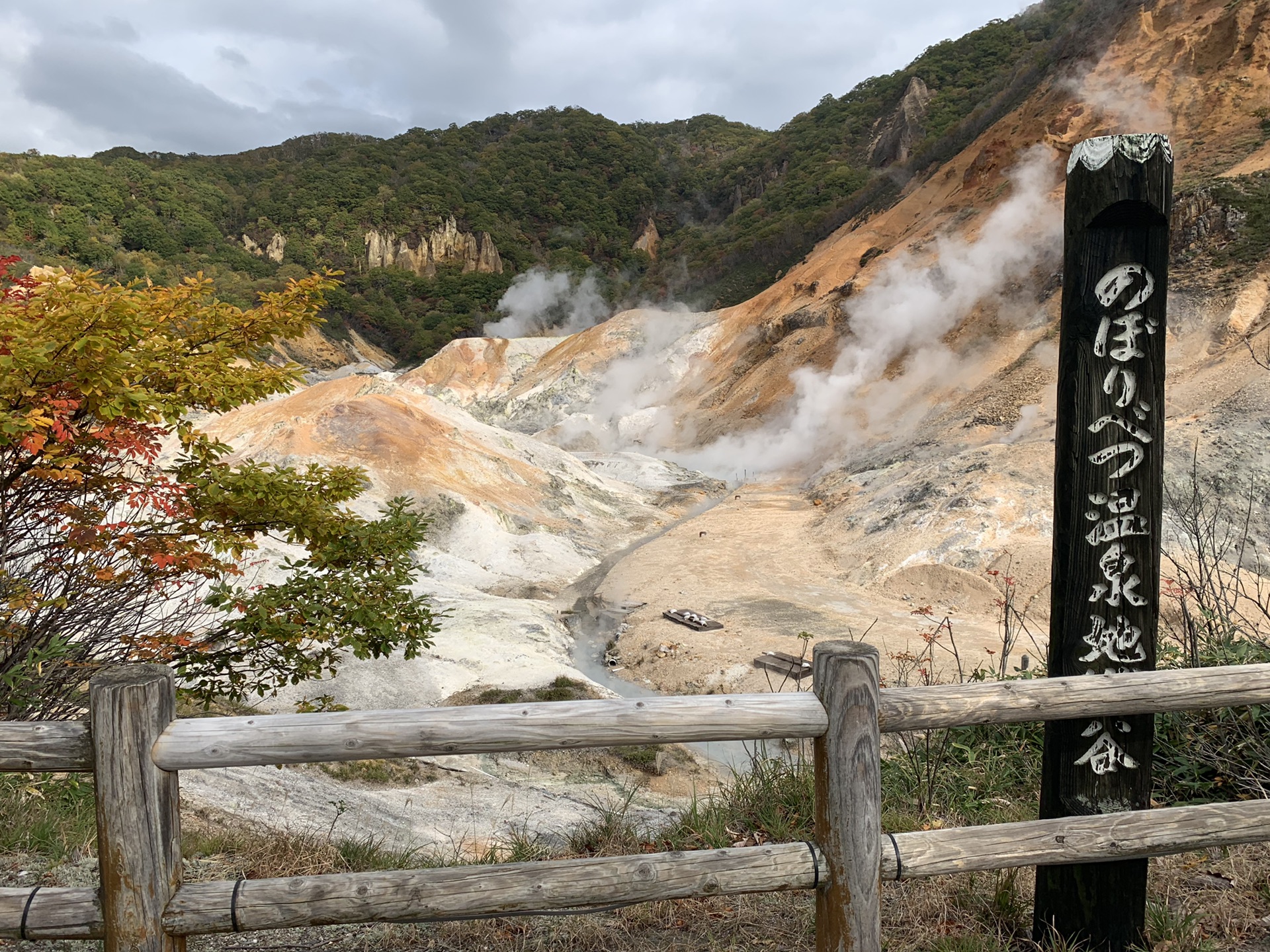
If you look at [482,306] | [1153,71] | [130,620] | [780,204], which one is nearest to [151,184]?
[482,306]

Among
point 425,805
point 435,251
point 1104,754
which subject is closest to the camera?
point 1104,754

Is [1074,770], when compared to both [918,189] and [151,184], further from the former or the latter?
[151,184]

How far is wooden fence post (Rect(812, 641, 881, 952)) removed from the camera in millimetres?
2432

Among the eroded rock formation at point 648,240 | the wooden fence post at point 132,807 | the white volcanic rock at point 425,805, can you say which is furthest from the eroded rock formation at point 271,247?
the wooden fence post at point 132,807

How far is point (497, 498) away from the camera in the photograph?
2283 cm

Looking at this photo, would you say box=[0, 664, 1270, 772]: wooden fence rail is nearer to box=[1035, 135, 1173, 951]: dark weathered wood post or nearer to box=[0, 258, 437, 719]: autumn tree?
box=[1035, 135, 1173, 951]: dark weathered wood post

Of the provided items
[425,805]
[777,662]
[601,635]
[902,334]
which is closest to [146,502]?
[425,805]

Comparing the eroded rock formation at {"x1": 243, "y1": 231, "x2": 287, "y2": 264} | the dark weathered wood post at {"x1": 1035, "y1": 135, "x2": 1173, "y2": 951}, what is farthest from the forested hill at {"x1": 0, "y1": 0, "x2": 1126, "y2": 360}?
the dark weathered wood post at {"x1": 1035, "y1": 135, "x2": 1173, "y2": 951}

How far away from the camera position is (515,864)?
2.48 m

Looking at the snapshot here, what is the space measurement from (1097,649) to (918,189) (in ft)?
131

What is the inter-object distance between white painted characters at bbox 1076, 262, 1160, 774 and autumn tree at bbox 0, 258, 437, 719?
3.34 meters

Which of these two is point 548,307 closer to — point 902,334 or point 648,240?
point 648,240

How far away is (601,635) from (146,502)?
1122 cm

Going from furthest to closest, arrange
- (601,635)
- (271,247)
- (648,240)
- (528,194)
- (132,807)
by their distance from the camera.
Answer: (528,194) → (648,240) → (271,247) → (601,635) → (132,807)
